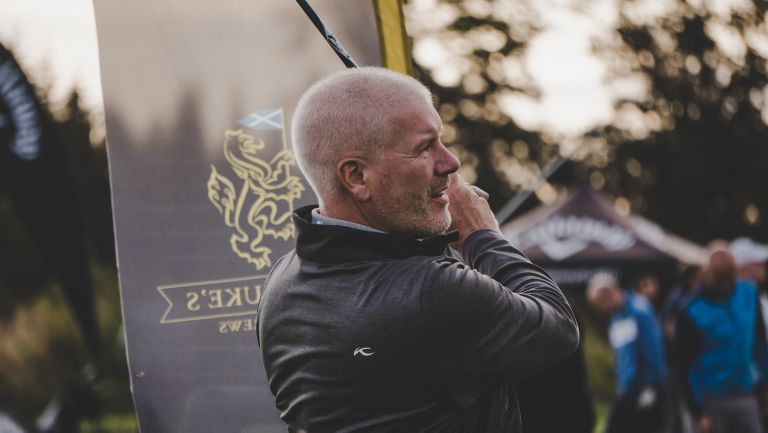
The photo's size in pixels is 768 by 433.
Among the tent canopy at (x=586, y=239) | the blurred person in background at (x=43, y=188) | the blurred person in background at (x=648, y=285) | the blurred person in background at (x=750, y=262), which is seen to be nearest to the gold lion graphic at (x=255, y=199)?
the blurred person in background at (x=43, y=188)

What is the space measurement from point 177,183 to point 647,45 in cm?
2782

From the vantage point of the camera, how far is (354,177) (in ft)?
7.19

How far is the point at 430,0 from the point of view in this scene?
25812 mm

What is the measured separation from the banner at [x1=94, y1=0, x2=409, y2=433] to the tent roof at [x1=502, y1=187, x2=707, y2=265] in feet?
30.5

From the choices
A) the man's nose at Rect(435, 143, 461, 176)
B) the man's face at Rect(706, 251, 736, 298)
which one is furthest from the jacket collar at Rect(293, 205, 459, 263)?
the man's face at Rect(706, 251, 736, 298)

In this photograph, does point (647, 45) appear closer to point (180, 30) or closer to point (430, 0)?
point (430, 0)

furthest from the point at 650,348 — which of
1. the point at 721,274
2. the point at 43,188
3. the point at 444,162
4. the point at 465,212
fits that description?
the point at 444,162

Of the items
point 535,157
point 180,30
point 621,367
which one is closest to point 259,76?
point 180,30

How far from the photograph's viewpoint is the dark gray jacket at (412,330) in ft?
6.75

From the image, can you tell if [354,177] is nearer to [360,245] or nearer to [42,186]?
[360,245]

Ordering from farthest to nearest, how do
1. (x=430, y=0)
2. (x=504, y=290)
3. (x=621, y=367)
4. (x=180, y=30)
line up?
(x=430, y=0)
(x=621, y=367)
(x=180, y=30)
(x=504, y=290)

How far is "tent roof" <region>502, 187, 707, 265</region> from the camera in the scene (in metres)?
12.5

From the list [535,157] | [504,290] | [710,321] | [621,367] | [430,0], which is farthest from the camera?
[535,157]

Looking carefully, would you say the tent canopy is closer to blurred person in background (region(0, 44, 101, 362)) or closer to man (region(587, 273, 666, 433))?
man (region(587, 273, 666, 433))
